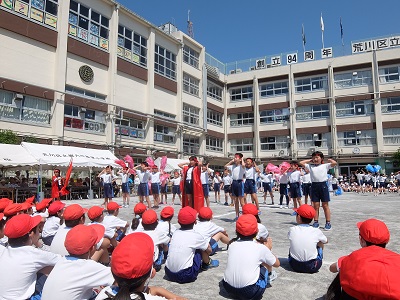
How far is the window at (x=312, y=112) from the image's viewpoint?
3650 cm

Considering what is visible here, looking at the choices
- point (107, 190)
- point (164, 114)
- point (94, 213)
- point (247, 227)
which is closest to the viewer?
point (247, 227)

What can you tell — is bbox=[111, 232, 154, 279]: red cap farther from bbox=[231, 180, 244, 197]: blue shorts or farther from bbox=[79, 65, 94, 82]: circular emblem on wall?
bbox=[79, 65, 94, 82]: circular emblem on wall

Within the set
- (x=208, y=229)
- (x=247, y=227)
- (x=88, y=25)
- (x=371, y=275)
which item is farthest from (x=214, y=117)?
(x=371, y=275)

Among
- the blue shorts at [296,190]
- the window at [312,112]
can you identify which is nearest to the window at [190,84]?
the window at [312,112]

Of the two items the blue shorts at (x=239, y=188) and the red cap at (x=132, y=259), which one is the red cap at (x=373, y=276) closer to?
the red cap at (x=132, y=259)

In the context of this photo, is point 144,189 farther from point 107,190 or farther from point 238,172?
point 238,172

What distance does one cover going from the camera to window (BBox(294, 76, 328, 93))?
36.7 metres

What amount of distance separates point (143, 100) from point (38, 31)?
1031 centimetres

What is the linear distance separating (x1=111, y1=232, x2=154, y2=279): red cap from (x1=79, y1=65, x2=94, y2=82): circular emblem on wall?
23432mm

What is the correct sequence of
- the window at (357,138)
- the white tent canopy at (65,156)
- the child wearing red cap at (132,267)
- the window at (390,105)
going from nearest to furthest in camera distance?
the child wearing red cap at (132,267) < the white tent canopy at (65,156) < the window at (390,105) < the window at (357,138)

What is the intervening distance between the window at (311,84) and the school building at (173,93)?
0.12 m

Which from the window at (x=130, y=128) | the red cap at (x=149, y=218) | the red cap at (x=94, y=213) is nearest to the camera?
the red cap at (x=149, y=218)

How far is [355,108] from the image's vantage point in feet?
115

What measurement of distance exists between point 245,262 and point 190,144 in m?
31.6
